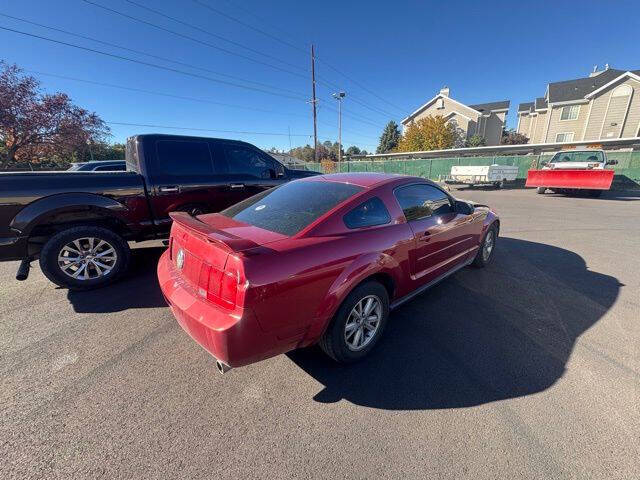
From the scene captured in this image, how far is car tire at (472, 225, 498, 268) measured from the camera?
4.38m

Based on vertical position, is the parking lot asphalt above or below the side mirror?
below

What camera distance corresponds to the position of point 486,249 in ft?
→ 14.9

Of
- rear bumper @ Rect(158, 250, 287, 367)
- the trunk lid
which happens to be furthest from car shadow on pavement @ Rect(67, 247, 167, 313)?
rear bumper @ Rect(158, 250, 287, 367)

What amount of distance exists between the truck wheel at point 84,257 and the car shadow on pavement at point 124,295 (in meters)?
0.16

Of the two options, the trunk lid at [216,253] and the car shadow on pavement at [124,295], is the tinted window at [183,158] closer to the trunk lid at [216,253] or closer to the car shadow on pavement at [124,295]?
the car shadow on pavement at [124,295]

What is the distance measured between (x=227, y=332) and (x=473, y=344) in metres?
2.28

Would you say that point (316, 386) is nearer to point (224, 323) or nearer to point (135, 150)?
point (224, 323)

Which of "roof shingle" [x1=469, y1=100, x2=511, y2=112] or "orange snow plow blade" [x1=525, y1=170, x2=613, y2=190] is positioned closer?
"orange snow plow blade" [x1=525, y1=170, x2=613, y2=190]

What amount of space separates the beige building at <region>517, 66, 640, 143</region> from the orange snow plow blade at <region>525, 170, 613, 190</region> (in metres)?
23.5

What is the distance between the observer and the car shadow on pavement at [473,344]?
2.17 metres

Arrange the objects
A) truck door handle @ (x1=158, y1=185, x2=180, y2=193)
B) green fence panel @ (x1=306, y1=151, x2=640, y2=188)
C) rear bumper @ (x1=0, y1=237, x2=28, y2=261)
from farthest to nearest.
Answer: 1. green fence panel @ (x1=306, y1=151, x2=640, y2=188)
2. truck door handle @ (x1=158, y1=185, x2=180, y2=193)
3. rear bumper @ (x1=0, y1=237, x2=28, y2=261)

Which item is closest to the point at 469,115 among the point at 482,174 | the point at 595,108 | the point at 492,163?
the point at 595,108

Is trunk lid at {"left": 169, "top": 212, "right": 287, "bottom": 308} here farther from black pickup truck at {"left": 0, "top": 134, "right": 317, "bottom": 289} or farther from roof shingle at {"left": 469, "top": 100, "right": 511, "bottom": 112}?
roof shingle at {"left": 469, "top": 100, "right": 511, "bottom": 112}

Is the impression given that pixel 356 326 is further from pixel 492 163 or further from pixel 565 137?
pixel 565 137
